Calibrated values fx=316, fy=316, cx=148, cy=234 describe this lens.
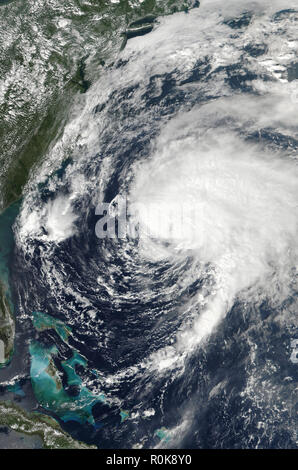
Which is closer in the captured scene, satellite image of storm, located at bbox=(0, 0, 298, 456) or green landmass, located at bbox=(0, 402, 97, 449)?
satellite image of storm, located at bbox=(0, 0, 298, 456)

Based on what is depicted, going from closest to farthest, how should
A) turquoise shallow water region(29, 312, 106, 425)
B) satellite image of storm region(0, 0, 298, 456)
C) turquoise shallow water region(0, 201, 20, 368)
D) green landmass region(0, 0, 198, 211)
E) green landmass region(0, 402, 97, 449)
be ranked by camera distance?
satellite image of storm region(0, 0, 298, 456) < green landmass region(0, 402, 97, 449) < turquoise shallow water region(29, 312, 106, 425) < turquoise shallow water region(0, 201, 20, 368) < green landmass region(0, 0, 198, 211)

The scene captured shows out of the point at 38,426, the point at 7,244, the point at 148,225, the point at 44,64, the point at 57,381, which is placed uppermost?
the point at 44,64

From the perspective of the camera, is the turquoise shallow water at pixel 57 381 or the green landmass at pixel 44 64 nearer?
the turquoise shallow water at pixel 57 381

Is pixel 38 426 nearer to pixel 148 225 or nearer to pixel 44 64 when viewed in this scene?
pixel 148 225

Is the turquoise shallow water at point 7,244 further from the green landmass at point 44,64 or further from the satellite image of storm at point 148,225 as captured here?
the green landmass at point 44,64

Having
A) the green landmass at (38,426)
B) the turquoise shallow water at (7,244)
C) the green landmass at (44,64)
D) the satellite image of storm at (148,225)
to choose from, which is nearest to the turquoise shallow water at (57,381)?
the satellite image of storm at (148,225)

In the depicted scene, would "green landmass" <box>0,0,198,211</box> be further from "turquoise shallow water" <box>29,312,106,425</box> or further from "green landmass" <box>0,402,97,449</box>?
"green landmass" <box>0,402,97,449</box>

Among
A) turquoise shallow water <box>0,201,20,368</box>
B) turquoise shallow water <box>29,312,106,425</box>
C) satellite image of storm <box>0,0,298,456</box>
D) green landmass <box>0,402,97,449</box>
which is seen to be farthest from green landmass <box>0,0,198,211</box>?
green landmass <box>0,402,97,449</box>

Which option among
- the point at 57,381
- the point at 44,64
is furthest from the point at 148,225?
the point at 44,64
